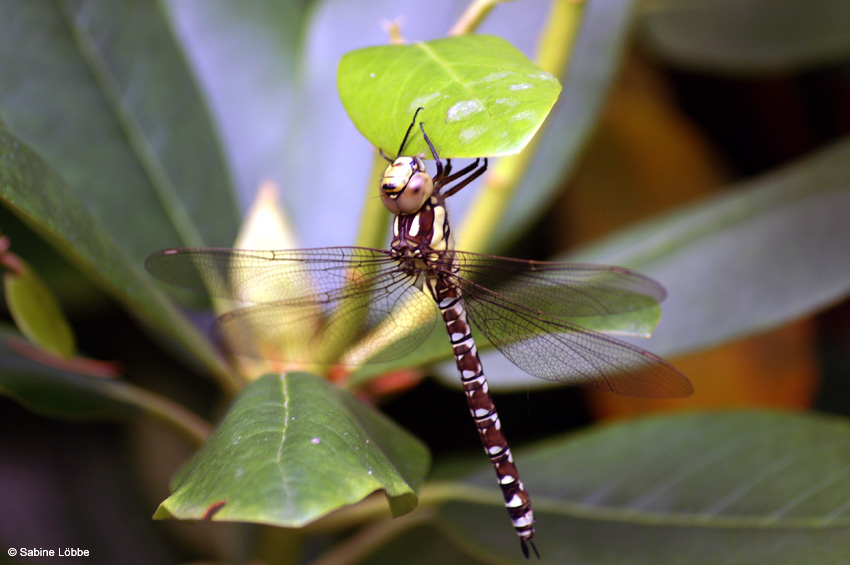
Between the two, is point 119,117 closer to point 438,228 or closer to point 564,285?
point 438,228

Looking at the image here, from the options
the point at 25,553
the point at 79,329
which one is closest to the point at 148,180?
the point at 79,329

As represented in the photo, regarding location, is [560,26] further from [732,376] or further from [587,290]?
[732,376]

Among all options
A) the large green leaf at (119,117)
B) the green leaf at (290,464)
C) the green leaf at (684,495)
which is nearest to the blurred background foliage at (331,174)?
the large green leaf at (119,117)

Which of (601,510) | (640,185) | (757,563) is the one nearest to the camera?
(757,563)

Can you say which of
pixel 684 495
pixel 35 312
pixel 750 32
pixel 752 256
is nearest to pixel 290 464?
pixel 35 312

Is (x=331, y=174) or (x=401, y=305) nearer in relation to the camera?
(x=401, y=305)

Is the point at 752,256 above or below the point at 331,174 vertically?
below

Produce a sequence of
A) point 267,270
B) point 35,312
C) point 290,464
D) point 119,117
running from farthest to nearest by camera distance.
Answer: point 119,117 → point 267,270 → point 35,312 → point 290,464

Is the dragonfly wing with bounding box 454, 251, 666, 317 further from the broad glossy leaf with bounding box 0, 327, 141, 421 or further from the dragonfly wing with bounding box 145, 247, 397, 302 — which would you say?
the broad glossy leaf with bounding box 0, 327, 141, 421

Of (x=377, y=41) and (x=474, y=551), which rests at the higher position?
(x=377, y=41)
